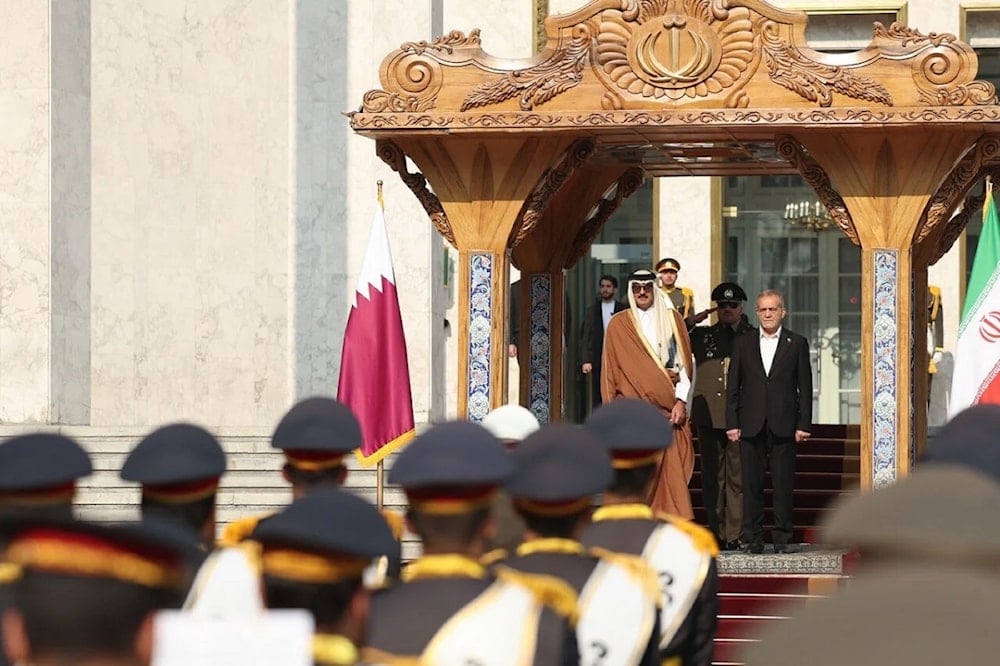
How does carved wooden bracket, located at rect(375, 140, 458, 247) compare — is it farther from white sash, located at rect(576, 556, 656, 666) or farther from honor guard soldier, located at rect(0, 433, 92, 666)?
honor guard soldier, located at rect(0, 433, 92, 666)

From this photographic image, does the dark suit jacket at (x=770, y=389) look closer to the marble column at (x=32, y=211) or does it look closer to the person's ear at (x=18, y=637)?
the marble column at (x=32, y=211)

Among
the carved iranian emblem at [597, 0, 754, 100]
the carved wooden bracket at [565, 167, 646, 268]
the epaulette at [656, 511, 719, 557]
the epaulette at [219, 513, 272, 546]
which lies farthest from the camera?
the carved wooden bracket at [565, 167, 646, 268]

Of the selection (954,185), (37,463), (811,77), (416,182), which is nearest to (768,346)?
(954,185)

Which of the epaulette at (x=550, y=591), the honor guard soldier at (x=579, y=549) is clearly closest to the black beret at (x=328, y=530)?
the epaulette at (x=550, y=591)

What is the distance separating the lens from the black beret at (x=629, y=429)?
5.57 metres

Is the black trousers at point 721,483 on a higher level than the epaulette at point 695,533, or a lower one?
lower

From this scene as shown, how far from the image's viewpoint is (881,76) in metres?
11.5

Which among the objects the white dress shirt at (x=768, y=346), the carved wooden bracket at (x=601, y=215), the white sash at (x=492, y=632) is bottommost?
the white sash at (x=492, y=632)

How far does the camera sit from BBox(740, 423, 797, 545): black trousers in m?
12.5

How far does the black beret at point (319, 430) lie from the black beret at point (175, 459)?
11.6 inches

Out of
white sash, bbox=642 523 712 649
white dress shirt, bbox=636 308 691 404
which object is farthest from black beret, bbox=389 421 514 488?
white dress shirt, bbox=636 308 691 404

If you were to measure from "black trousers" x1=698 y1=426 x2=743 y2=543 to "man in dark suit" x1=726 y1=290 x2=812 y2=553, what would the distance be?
0.20 m

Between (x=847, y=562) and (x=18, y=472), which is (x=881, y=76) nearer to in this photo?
(x=847, y=562)

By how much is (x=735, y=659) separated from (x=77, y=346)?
866 cm
